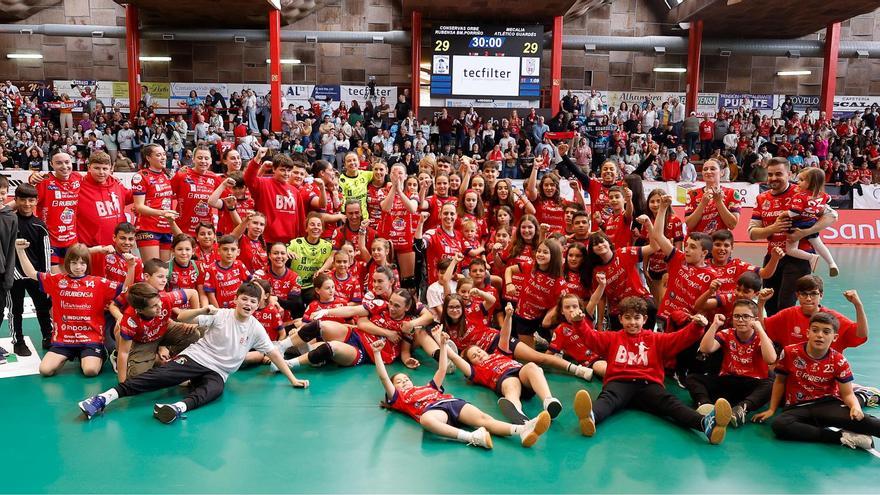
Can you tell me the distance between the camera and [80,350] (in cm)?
625

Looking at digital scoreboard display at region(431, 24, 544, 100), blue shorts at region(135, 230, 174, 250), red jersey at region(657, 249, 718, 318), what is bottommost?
red jersey at region(657, 249, 718, 318)

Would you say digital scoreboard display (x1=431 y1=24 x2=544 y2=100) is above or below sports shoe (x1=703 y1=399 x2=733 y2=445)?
above

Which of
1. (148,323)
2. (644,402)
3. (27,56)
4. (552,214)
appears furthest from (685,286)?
(27,56)

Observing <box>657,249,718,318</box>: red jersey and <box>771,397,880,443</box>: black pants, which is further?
<box>657,249,718,318</box>: red jersey

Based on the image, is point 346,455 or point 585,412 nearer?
point 346,455

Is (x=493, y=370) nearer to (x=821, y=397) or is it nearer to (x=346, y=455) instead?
(x=346, y=455)

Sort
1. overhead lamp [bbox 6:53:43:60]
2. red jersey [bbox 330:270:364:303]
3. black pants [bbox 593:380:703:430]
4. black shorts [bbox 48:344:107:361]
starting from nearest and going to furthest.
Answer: black pants [bbox 593:380:703:430] < black shorts [bbox 48:344:107:361] < red jersey [bbox 330:270:364:303] < overhead lamp [bbox 6:53:43:60]

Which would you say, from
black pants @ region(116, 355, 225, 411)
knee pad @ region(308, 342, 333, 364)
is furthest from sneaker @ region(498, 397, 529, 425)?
black pants @ region(116, 355, 225, 411)

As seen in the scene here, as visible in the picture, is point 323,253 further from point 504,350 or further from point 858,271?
point 858,271

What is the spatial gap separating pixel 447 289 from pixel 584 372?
1.70 m

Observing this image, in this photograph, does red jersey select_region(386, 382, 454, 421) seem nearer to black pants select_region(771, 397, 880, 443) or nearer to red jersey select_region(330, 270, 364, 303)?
red jersey select_region(330, 270, 364, 303)

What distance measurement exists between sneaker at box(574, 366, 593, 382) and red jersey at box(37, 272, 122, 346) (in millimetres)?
4755

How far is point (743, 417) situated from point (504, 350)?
2169mm

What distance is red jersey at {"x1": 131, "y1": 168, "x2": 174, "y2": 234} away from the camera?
747 centimetres
